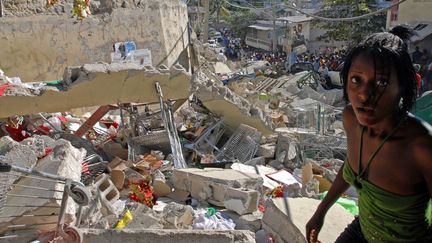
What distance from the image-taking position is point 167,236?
10.6 ft

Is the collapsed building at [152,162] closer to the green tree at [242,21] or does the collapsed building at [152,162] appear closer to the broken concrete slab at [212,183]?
the broken concrete slab at [212,183]

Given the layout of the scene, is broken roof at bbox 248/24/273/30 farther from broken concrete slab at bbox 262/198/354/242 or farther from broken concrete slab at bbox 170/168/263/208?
broken concrete slab at bbox 262/198/354/242

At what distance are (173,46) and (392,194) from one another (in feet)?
36.5

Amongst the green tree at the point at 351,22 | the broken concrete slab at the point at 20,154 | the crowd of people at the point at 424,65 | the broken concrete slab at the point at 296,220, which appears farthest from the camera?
the green tree at the point at 351,22

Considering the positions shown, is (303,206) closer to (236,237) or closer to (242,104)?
(236,237)

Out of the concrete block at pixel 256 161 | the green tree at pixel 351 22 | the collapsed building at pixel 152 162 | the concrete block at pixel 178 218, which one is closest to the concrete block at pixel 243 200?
the collapsed building at pixel 152 162

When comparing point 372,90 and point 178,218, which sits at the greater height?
point 372,90

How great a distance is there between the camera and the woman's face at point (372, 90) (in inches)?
65.7

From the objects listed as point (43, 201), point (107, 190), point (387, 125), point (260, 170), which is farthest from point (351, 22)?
point (387, 125)

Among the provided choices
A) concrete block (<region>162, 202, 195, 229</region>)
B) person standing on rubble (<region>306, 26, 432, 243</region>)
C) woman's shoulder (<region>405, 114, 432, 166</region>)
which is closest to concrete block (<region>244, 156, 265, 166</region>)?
concrete block (<region>162, 202, 195, 229</region>)

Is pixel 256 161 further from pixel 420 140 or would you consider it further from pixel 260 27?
pixel 260 27

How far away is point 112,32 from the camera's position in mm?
10914

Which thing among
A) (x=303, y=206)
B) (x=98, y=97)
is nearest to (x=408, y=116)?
(x=303, y=206)

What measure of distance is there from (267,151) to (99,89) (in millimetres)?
2748
